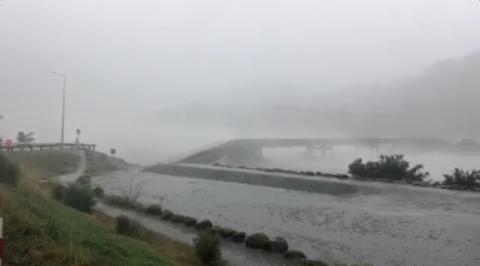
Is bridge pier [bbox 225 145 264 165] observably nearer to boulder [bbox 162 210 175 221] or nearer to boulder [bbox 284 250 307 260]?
boulder [bbox 162 210 175 221]

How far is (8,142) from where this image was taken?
2384 inches

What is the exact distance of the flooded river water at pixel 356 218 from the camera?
19516 mm

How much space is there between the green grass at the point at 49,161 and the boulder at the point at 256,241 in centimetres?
3491

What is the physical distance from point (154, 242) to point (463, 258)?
39.2 feet

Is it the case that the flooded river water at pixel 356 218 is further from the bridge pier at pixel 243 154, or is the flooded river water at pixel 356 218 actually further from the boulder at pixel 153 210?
the bridge pier at pixel 243 154

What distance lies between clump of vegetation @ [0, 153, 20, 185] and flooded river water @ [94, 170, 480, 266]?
9.79 metres

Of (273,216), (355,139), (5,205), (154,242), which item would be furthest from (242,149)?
(5,205)

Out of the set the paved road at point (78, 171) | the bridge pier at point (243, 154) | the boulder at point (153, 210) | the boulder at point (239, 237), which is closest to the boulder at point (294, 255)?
the boulder at point (239, 237)

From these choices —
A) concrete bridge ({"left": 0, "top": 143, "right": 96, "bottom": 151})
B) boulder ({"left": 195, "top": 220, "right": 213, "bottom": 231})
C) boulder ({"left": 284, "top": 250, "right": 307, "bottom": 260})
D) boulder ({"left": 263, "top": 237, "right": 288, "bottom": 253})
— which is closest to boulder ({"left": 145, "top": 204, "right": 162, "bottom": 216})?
boulder ({"left": 195, "top": 220, "right": 213, "bottom": 231})

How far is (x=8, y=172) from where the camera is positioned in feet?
80.3

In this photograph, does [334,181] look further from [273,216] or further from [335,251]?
[335,251]

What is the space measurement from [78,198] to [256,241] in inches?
469

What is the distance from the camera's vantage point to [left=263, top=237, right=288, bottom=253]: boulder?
64.9 ft

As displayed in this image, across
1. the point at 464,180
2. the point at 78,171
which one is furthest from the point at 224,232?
the point at 78,171
